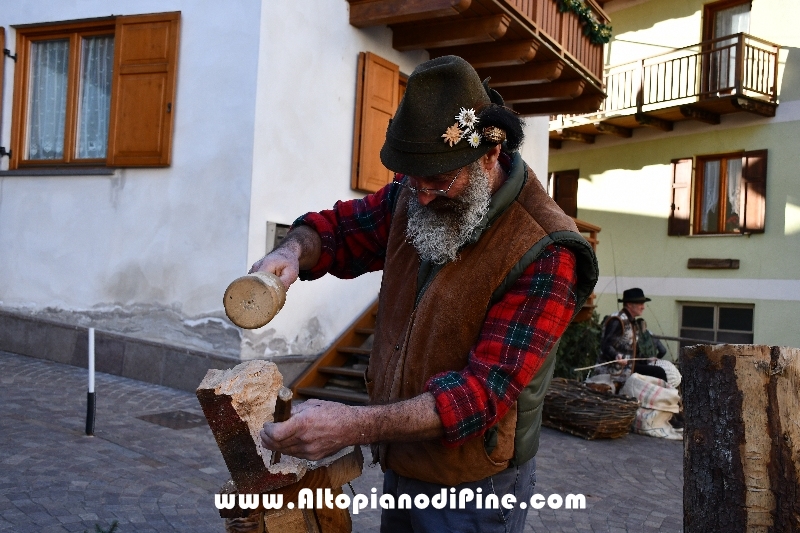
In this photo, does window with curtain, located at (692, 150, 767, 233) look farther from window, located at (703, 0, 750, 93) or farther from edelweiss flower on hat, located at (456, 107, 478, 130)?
edelweiss flower on hat, located at (456, 107, 478, 130)

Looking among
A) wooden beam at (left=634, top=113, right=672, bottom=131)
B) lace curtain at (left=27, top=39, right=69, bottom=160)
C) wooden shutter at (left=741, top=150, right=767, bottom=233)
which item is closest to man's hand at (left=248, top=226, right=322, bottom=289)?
lace curtain at (left=27, top=39, right=69, bottom=160)

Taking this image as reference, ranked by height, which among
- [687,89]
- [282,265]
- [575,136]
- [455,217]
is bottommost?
[282,265]

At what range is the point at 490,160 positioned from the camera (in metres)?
2.12

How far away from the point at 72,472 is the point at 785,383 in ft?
12.9

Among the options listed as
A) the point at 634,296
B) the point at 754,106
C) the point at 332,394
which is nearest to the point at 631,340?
the point at 634,296

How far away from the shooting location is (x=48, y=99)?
8812 mm

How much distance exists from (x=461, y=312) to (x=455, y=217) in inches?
10.2

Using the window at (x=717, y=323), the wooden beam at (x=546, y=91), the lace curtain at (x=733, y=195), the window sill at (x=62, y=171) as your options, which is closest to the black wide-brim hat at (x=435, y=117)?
the window sill at (x=62, y=171)

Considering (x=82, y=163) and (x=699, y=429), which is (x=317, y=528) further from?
(x=82, y=163)

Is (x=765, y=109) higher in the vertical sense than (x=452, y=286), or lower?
higher

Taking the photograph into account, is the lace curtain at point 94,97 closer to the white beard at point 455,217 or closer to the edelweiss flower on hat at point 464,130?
the white beard at point 455,217

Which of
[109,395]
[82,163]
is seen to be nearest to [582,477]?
[109,395]

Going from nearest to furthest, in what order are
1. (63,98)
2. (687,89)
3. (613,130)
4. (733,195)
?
(63,98), (733,195), (687,89), (613,130)

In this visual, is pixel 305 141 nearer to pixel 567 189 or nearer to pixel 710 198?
pixel 710 198
